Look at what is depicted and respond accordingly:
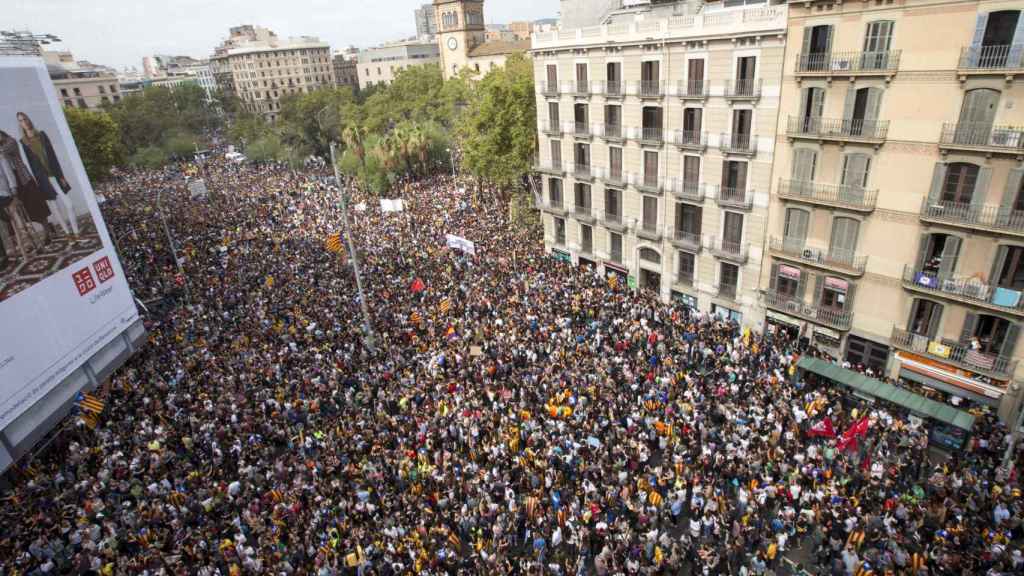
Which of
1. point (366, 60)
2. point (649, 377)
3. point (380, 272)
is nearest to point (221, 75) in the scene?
point (366, 60)

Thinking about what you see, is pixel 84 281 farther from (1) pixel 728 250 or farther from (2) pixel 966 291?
(2) pixel 966 291

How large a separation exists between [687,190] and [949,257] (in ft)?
38.8

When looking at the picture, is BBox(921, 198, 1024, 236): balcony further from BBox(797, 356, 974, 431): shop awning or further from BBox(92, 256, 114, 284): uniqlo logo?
BBox(92, 256, 114, 284): uniqlo logo

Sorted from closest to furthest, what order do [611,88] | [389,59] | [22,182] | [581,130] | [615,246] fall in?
[22,182], [611,88], [581,130], [615,246], [389,59]

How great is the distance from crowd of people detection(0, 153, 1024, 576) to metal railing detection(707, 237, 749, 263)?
12.7 ft

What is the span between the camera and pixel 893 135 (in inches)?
843

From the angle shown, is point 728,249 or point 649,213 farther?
point 649,213

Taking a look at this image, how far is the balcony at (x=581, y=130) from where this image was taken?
33625 mm

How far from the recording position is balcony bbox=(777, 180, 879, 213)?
2272cm

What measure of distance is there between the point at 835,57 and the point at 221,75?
17253cm

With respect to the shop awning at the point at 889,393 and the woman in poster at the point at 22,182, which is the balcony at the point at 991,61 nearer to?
the shop awning at the point at 889,393

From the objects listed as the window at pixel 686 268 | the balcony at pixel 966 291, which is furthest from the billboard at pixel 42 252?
the balcony at pixel 966 291

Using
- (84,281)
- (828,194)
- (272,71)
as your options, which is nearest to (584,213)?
(828,194)

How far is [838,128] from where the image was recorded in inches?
901
